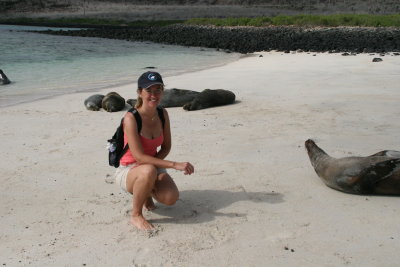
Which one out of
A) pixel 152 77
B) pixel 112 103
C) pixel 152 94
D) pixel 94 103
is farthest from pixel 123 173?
pixel 94 103

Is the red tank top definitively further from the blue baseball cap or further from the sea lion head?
the sea lion head

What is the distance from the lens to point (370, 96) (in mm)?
8805

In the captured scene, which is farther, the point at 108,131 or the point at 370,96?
the point at 370,96

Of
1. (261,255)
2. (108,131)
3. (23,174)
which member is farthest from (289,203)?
(108,131)

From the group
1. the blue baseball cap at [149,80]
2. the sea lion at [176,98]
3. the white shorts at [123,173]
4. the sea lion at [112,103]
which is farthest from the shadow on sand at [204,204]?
the sea lion at [176,98]

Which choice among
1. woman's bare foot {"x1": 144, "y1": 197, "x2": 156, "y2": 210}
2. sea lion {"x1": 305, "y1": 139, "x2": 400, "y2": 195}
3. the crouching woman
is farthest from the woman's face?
sea lion {"x1": 305, "y1": 139, "x2": 400, "y2": 195}

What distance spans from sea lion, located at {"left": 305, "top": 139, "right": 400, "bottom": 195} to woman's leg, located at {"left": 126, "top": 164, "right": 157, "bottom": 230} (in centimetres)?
163

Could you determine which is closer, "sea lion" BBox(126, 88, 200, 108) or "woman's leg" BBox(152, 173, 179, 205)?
"woman's leg" BBox(152, 173, 179, 205)

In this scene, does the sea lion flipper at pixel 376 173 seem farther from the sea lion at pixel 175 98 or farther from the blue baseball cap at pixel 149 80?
the sea lion at pixel 175 98

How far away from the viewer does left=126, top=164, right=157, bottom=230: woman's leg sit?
3627 millimetres

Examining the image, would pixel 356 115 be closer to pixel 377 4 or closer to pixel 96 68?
pixel 96 68

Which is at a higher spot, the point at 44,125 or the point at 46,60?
the point at 44,125

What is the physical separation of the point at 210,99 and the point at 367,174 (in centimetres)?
456

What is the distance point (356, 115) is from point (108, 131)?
3562mm
